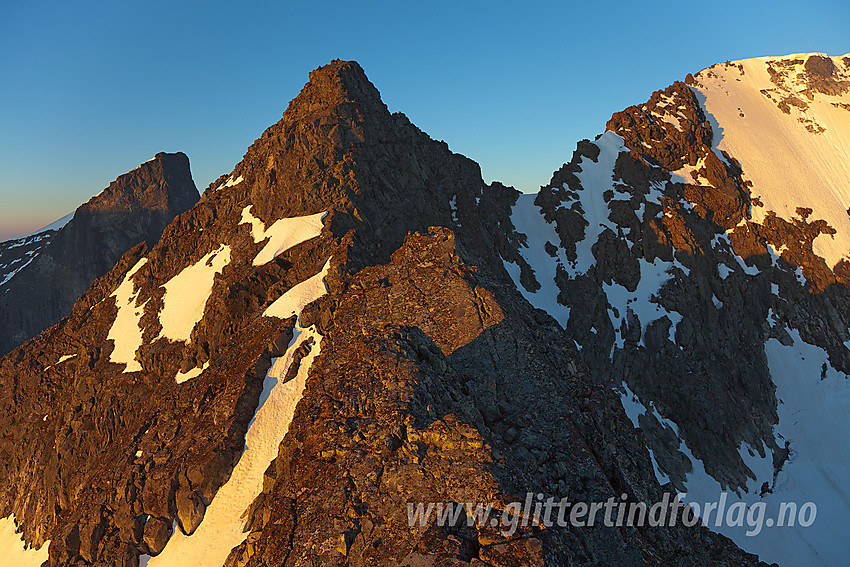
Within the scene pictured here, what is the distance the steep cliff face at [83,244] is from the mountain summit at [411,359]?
48172mm

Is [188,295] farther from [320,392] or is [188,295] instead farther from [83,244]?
[83,244]

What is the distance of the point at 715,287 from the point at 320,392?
73.3m

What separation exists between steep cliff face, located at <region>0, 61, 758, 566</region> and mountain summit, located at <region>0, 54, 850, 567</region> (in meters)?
0.14

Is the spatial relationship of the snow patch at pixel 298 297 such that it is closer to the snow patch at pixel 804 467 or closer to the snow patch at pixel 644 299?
the snow patch at pixel 804 467

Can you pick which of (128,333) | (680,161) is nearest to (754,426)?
(680,161)

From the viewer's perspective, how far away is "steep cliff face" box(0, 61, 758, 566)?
15617 millimetres

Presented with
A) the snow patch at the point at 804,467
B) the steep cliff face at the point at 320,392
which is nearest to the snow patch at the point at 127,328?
the steep cliff face at the point at 320,392

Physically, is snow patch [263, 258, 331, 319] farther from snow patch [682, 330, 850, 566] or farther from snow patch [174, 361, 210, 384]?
snow patch [682, 330, 850, 566]

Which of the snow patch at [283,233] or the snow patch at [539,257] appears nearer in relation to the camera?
the snow patch at [283,233]

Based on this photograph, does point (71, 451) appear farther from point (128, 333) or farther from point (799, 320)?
point (799, 320)

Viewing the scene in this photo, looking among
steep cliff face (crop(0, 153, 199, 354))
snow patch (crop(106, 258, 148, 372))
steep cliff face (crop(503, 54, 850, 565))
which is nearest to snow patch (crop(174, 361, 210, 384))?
snow patch (crop(106, 258, 148, 372))

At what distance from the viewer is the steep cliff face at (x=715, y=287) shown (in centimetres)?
5928

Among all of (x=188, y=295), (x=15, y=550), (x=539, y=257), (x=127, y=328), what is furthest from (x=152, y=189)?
(x=15, y=550)

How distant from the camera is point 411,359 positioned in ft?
62.9
